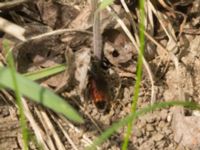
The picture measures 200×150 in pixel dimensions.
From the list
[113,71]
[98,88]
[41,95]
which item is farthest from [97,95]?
[41,95]

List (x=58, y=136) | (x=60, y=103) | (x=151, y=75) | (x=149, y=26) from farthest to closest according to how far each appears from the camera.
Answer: (x=149, y=26), (x=151, y=75), (x=58, y=136), (x=60, y=103)

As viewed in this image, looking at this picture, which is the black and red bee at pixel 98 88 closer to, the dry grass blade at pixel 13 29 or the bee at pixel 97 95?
the bee at pixel 97 95

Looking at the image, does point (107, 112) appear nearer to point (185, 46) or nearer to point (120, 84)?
point (120, 84)

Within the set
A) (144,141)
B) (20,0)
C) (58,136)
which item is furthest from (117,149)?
(20,0)

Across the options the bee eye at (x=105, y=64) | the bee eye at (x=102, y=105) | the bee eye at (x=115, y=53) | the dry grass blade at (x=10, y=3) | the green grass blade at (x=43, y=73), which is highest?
the dry grass blade at (x=10, y=3)

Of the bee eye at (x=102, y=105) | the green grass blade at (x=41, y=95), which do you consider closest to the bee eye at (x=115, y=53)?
the bee eye at (x=102, y=105)

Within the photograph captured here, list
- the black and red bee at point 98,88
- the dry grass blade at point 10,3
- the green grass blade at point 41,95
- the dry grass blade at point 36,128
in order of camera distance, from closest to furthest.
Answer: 1. the green grass blade at point 41,95
2. the dry grass blade at point 36,128
3. the black and red bee at point 98,88
4. the dry grass blade at point 10,3
